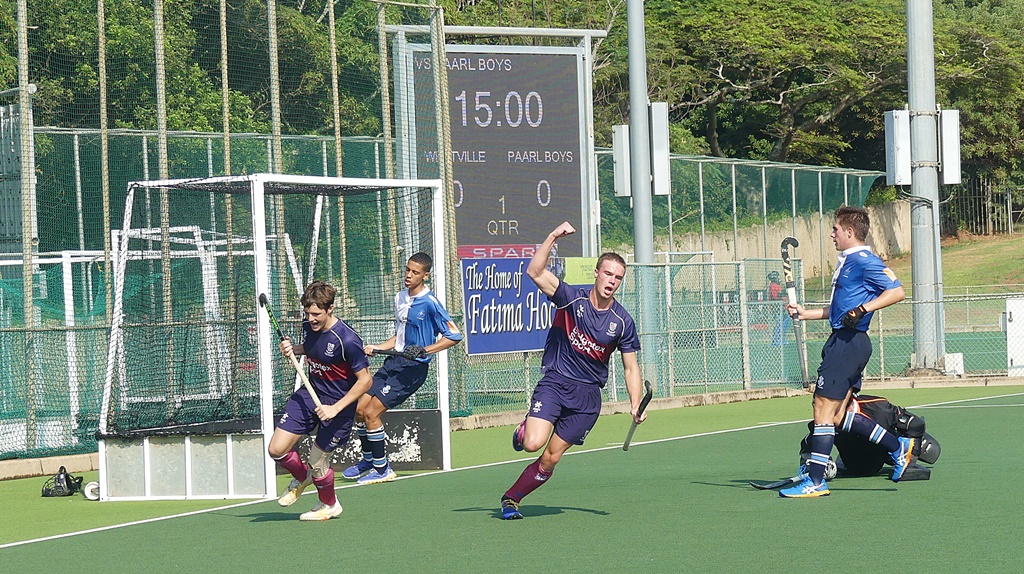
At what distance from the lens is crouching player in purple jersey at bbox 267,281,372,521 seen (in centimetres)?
1004

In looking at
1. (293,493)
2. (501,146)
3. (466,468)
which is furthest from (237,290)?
(293,493)

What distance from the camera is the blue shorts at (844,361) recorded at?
34.2 ft

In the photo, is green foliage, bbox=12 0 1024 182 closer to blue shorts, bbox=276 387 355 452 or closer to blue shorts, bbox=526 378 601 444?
blue shorts, bbox=276 387 355 452

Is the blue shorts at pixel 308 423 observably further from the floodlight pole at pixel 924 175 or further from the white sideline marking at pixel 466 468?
the floodlight pole at pixel 924 175

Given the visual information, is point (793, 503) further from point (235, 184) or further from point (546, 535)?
point (235, 184)

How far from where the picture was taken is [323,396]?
1035cm

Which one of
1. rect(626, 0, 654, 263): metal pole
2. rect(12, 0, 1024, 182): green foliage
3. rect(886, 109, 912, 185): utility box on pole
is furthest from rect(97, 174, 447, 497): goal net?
rect(886, 109, 912, 185): utility box on pole

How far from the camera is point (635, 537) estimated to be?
29.3 ft

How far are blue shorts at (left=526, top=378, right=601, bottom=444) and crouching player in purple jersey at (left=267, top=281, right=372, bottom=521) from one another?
4.09ft

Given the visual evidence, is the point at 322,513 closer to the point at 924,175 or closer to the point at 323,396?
the point at 323,396

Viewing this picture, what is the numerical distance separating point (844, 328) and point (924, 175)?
14.0 metres

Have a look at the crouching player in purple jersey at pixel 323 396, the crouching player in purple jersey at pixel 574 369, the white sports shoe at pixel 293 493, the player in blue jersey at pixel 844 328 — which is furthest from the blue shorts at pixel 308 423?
the player in blue jersey at pixel 844 328

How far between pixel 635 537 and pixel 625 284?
12.2 meters

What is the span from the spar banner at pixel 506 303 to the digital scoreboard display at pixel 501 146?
2.06ft
